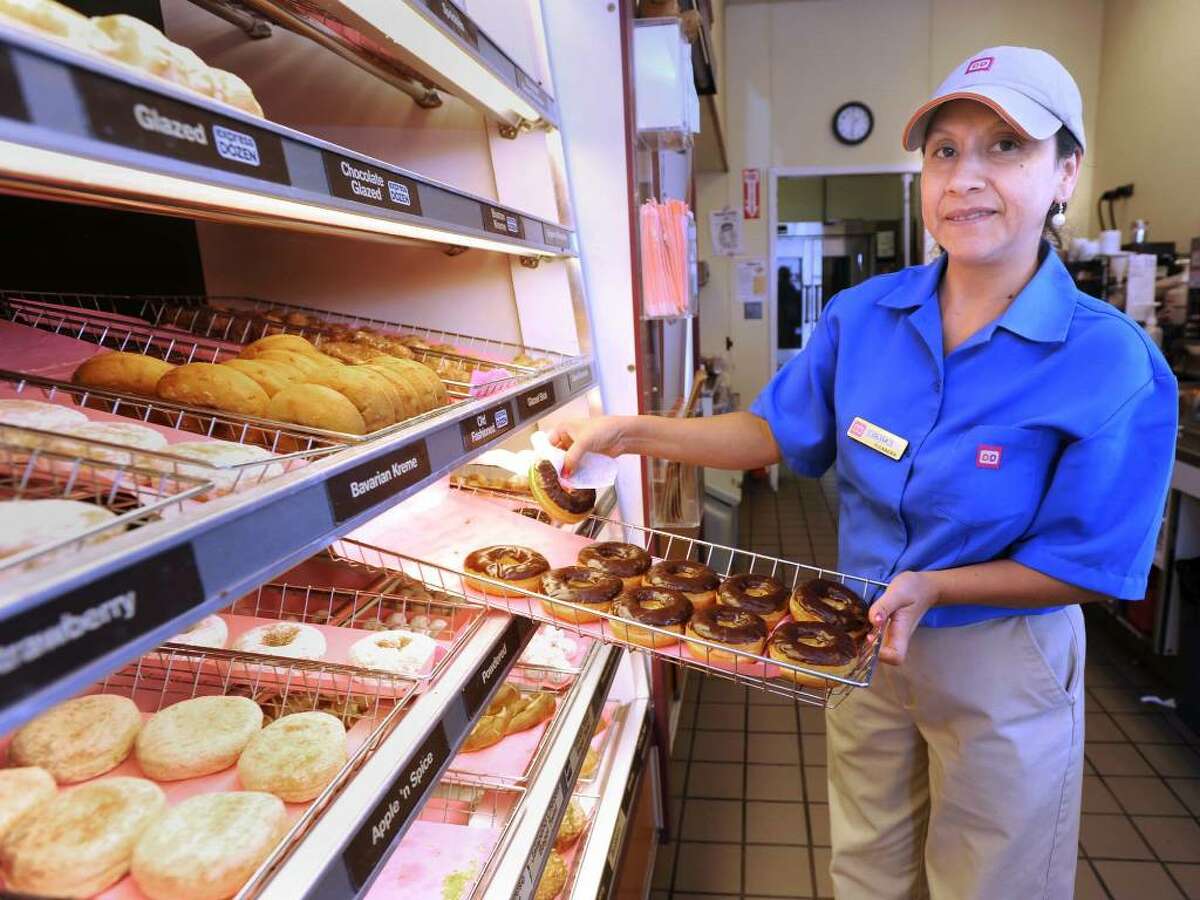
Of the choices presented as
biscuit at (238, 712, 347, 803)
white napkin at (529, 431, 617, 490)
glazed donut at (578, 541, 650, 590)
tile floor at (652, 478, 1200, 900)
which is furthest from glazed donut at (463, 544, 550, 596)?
tile floor at (652, 478, 1200, 900)

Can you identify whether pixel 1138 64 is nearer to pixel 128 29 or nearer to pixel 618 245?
pixel 618 245

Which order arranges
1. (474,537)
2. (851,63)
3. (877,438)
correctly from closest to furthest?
(877,438)
(474,537)
(851,63)

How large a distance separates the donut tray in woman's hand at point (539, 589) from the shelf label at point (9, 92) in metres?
1.04

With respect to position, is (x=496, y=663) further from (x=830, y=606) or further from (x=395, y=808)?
(x=830, y=606)

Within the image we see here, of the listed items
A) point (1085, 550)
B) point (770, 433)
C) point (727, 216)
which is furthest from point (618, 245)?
point (727, 216)

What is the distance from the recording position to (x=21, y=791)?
898mm

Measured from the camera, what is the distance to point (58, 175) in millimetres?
898

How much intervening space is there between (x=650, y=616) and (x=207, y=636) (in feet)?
2.52

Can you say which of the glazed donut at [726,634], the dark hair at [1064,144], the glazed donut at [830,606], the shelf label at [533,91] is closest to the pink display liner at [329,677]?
the glazed donut at [726,634]

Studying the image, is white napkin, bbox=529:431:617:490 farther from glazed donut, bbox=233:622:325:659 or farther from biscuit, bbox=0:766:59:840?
biscuit, bbox=0:766:59:840

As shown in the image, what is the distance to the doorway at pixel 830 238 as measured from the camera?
26.1 ft

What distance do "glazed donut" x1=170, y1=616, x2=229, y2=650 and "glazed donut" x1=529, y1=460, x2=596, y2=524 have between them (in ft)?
2.22

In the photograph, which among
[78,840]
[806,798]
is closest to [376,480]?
[78,840]

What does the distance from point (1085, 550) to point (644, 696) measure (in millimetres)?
1431
